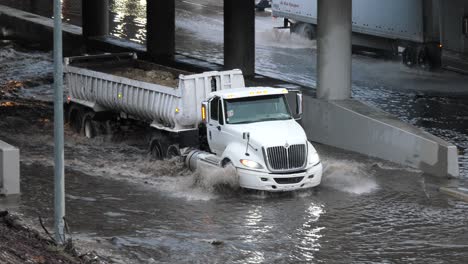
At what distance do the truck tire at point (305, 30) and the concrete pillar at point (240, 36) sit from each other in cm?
1209

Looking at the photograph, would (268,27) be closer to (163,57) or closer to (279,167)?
(163,57)

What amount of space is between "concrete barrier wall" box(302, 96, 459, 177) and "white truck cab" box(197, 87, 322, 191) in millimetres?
3892

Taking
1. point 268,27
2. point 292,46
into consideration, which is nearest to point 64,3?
point 268,27

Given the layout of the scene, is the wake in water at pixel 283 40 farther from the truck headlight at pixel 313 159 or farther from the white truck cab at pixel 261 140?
the truck headlight at pixel 313 159

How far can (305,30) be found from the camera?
2023 inches

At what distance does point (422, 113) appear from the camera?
35.1 m

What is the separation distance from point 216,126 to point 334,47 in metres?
7.56

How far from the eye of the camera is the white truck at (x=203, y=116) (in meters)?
22.9

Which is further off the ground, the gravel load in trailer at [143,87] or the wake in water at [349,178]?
the gravel load in trailer at [143,87]

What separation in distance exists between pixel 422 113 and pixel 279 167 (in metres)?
13.5

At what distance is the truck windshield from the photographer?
947 inches

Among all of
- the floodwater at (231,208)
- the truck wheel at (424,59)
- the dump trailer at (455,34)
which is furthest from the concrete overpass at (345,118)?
the truck wheel at (424,59)

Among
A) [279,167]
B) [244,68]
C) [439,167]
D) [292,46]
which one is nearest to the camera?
[279,167]

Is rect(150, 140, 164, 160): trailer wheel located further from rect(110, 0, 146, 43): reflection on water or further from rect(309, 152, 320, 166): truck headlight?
rect(110, 0, 146, 43): reflection on water
